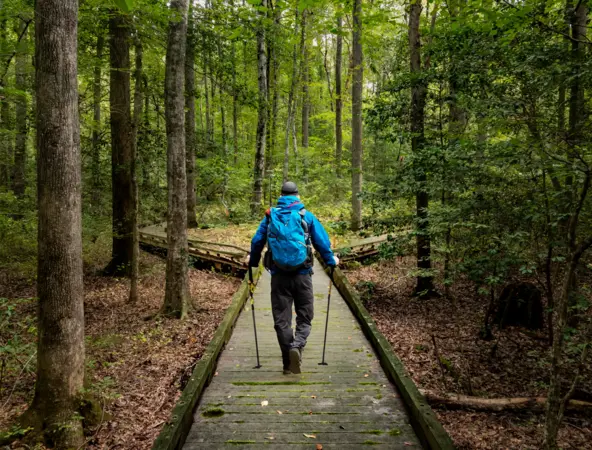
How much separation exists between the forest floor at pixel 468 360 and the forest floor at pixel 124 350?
3.57 metres

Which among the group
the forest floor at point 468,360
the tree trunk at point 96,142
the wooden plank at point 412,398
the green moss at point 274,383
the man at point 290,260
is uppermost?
the tree trunk at point 96,142

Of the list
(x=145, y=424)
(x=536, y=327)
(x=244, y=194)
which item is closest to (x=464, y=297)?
(x=536, y=327)

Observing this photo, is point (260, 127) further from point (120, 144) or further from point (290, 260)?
point (290, 260)

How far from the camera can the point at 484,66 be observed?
6.41m

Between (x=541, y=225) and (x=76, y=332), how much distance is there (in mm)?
6117

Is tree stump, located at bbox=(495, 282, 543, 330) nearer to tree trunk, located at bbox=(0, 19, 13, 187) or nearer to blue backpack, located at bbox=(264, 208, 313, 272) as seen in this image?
blue backpack, located at bbox=(264, 208, 313, 272)

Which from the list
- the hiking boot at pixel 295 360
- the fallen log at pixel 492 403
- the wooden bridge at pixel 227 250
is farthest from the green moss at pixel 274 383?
the wooden bridge at pixel 227 250

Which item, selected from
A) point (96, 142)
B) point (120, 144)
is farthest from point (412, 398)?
point (96, 142)

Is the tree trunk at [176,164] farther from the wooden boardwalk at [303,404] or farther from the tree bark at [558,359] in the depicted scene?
the tree bark at [558,359]

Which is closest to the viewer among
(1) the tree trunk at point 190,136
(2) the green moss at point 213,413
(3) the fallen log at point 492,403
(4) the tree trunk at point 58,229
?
(4) the tree trunk at point 58,229

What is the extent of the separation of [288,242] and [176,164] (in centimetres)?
396

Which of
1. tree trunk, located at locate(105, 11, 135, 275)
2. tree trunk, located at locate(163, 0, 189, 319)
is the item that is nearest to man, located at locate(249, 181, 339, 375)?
tree trunk, located at locate(163, 0, 189, 319)

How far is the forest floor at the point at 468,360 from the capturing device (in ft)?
14.2

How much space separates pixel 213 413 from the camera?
4098mm
